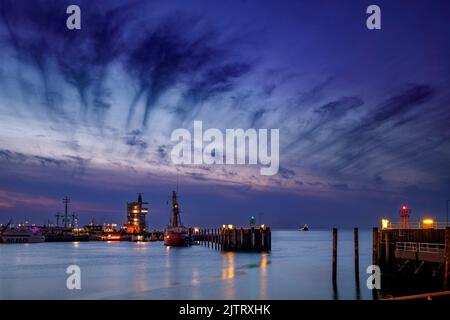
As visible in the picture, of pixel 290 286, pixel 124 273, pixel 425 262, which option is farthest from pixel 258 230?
pixel 425 262

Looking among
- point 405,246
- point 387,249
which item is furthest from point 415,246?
point 387,249

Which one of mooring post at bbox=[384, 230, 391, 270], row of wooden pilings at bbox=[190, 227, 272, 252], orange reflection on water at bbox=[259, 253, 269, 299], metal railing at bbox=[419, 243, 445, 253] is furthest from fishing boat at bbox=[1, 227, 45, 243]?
metal railing at bbox=[419, 243, 445, 253]

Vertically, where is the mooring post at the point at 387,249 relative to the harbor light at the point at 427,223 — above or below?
below

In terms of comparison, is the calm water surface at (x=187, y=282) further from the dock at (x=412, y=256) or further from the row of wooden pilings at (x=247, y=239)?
the row of wooden pilings at (x=247, y=239)

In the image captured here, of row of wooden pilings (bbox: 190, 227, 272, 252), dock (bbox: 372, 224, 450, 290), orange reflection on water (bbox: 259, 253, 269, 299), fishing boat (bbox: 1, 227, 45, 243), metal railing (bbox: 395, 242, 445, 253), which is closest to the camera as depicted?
dock (bbox: 372, 224, 450, 290)

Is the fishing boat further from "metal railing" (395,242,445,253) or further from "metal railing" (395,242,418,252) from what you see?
"metal railing" (395,242,445,253)

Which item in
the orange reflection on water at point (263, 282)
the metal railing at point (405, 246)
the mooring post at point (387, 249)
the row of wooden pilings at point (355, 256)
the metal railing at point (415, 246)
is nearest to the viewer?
Result: the metal railing at point (415, 246)

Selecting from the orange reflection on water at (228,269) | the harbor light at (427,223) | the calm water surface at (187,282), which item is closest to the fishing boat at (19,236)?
the calm water surface at (187,282)

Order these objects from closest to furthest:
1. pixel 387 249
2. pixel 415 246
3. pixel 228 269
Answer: pixel 387 249 < pixel 415 246 < pixel 228 269

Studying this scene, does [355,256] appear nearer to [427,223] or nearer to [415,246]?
[415,246]

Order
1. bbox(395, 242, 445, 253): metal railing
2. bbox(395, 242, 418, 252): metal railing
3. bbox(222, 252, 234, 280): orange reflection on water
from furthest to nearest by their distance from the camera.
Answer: bbox(222, 252, 234, 280): orange reflection on water, bbox(395, 242, 418, 252): metal railing, bbox(395, 242, 445, 253): metal railing

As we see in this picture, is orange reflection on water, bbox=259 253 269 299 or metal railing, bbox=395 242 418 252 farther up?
metal railing, bbox=395 242 418 252

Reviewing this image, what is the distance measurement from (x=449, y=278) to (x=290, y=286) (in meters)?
21.3
